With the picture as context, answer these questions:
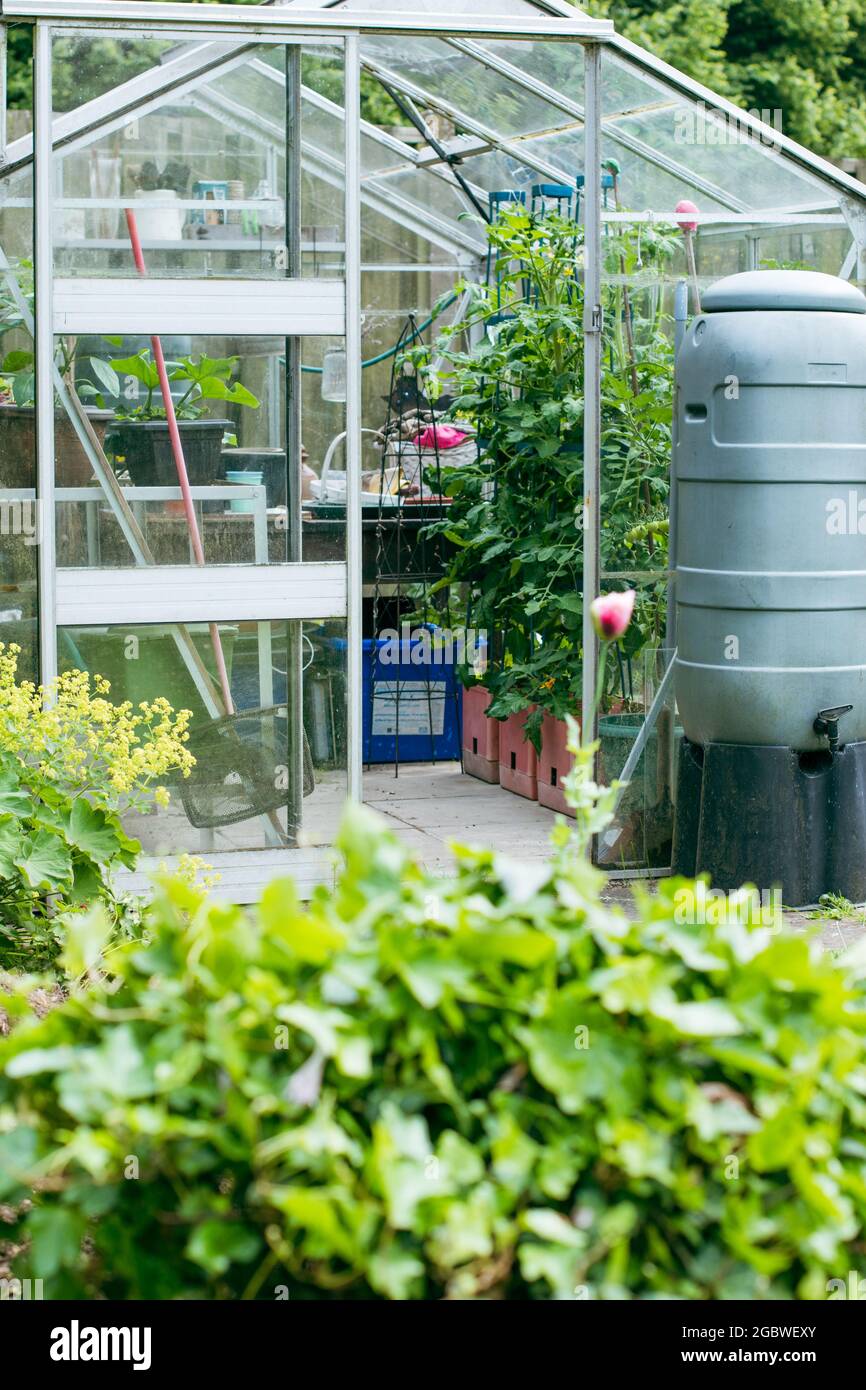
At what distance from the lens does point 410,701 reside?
23.8 feet

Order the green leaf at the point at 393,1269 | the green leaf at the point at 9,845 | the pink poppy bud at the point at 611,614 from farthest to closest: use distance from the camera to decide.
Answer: the green leaf at the point at 9,845 → the pink poppy bud at the point at 611,614 → the green leaf at the point at 393,1269

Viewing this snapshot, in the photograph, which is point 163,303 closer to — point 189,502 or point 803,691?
point 189,502

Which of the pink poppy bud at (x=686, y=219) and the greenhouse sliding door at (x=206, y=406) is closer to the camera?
the greenhouse sliding door at (x=206, y=406)

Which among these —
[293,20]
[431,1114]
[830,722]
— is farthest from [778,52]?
[431,1114]

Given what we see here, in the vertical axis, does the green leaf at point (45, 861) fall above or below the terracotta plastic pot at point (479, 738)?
above

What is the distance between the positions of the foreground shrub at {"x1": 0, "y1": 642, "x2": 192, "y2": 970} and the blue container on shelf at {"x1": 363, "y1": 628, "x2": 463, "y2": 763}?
134 inches

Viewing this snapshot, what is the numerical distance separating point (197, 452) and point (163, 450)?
90 mm

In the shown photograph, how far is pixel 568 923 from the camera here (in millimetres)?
1603

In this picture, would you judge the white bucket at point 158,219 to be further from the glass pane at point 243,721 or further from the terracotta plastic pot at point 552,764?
the terracotta plastic pot at point 552,764

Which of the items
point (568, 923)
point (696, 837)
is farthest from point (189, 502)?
A: point (568, 923)

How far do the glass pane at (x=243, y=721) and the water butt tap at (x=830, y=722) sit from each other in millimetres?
1299

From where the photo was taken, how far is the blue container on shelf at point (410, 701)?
279 inches

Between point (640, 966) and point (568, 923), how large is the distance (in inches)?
5.7

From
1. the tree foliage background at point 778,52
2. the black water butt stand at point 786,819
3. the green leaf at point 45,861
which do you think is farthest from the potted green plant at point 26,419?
the tree foliage background at point 778,52
